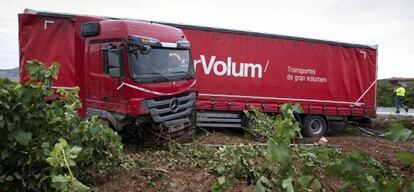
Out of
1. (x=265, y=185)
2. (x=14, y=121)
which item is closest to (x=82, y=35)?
(x=14, y=121)

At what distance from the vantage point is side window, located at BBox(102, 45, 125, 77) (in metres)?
10.0

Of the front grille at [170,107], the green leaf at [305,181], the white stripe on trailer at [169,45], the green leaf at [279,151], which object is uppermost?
the white stripe on trailer at [169,45]

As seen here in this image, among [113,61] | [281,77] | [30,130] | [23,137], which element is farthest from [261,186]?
[281,77]

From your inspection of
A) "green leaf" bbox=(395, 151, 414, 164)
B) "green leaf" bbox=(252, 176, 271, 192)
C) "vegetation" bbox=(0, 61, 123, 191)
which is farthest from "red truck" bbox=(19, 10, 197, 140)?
"green leaf" bbox=(395, 151, 414, 164)

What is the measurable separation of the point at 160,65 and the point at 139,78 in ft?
1.92

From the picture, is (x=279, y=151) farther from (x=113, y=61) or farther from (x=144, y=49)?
(x=113, y=61)

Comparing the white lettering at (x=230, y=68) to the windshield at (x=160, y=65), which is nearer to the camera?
the windshield at (x=160, y=65)

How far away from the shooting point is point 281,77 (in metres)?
16.0

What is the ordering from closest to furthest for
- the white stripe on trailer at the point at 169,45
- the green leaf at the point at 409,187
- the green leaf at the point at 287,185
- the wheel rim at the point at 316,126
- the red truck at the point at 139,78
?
the green leaf at the point at 409,187
the green leaf at the point at 287,185
the red truck at the point at 139,78
the white stripe on trailer at the point at 169,45
the wheel rim at the point at 316,126

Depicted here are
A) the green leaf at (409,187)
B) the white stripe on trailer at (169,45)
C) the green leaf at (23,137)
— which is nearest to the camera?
the green leaf at (409,187)

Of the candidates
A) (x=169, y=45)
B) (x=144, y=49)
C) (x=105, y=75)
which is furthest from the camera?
(x=169, y=45)

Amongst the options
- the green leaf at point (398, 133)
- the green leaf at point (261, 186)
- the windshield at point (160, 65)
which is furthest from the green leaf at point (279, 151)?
the windshield at point (160, 65)

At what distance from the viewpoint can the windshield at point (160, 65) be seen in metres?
10.0

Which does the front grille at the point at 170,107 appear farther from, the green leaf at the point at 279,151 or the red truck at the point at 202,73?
the green leaf at the point at 279,151
